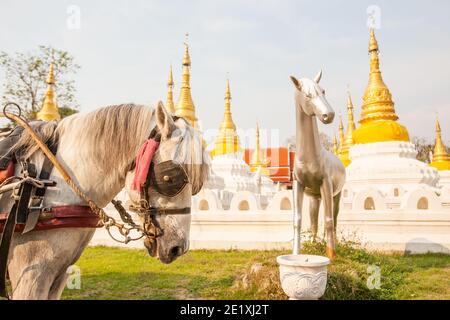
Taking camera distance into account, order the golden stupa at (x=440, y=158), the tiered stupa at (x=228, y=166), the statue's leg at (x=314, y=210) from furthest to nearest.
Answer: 1. the golden stupa at (x=440, y=158)
2. the tiered stupa at (x=228, y=166)
3. the statue's leg at (x=314, y=210)

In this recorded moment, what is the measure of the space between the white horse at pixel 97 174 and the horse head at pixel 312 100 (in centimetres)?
290

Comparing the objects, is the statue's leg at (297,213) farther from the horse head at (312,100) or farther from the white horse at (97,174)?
the white horse at (97,174)

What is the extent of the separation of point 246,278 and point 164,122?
4.14 metres

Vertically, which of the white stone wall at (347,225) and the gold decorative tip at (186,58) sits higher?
the gold decorative tip at (186,58)

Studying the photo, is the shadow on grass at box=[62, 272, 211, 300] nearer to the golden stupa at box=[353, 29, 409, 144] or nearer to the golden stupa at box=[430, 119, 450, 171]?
the golden stupa at box=[353, 29, 409, 144]

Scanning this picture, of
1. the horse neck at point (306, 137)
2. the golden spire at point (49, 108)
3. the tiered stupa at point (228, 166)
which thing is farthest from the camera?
the tiered stupa at point (228, 166)

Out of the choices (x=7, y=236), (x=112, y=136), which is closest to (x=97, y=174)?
(x=112, y=136)

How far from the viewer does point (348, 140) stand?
2241cm

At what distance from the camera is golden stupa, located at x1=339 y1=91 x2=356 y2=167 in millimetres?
19991

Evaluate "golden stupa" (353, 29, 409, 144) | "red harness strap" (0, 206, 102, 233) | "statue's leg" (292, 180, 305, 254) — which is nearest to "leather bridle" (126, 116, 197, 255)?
"red harness strap" (0, 206, 102, 233)

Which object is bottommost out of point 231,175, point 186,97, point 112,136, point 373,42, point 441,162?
point 231,175

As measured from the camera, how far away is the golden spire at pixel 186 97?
704 inches

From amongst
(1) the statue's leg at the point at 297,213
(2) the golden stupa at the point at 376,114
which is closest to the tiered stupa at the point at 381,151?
(2) the golden stupa at the point at 376,114

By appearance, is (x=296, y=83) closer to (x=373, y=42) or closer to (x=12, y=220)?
(x=12, y=220)
